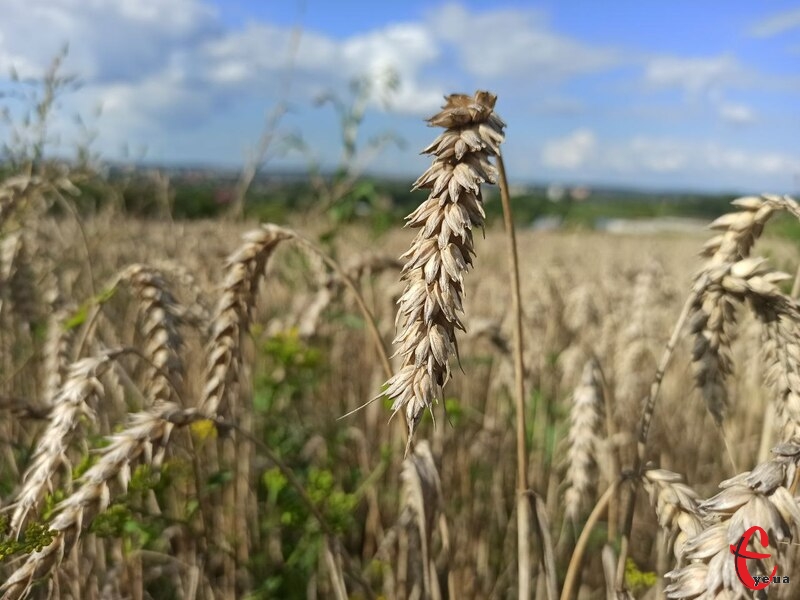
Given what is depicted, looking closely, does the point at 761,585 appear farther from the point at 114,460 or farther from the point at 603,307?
the point at 603,307

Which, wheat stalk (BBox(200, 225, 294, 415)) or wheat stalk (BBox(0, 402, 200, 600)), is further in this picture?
wheat stalk (BBox(200, 225, 294, 415))

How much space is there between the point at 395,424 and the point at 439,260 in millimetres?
2408

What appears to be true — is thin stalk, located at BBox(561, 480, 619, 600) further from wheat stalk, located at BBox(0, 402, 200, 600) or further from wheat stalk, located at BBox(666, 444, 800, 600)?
wheat stalk, located at BBox(0, 402, 200, 600)

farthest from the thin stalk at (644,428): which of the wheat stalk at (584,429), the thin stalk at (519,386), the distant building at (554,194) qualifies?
the distant building at (554,194)

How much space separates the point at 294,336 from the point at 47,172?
4.15 ft

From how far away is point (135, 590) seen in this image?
5.97 ft

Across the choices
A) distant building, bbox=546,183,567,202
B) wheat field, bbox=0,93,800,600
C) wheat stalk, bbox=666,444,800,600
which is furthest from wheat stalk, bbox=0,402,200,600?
distant building, bbox=546,183,567,202

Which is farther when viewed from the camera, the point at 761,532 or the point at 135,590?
the point at 135,590

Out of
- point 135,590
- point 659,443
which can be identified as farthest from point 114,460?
point 659,443

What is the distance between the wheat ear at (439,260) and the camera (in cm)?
80

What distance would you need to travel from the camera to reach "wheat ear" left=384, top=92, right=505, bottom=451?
0.80 m

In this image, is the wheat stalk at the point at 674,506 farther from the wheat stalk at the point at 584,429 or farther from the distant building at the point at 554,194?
the distant building at the point at 554,194

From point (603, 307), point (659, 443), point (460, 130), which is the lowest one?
point (659, 443)

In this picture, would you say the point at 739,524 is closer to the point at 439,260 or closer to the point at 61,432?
the point at 439,260
